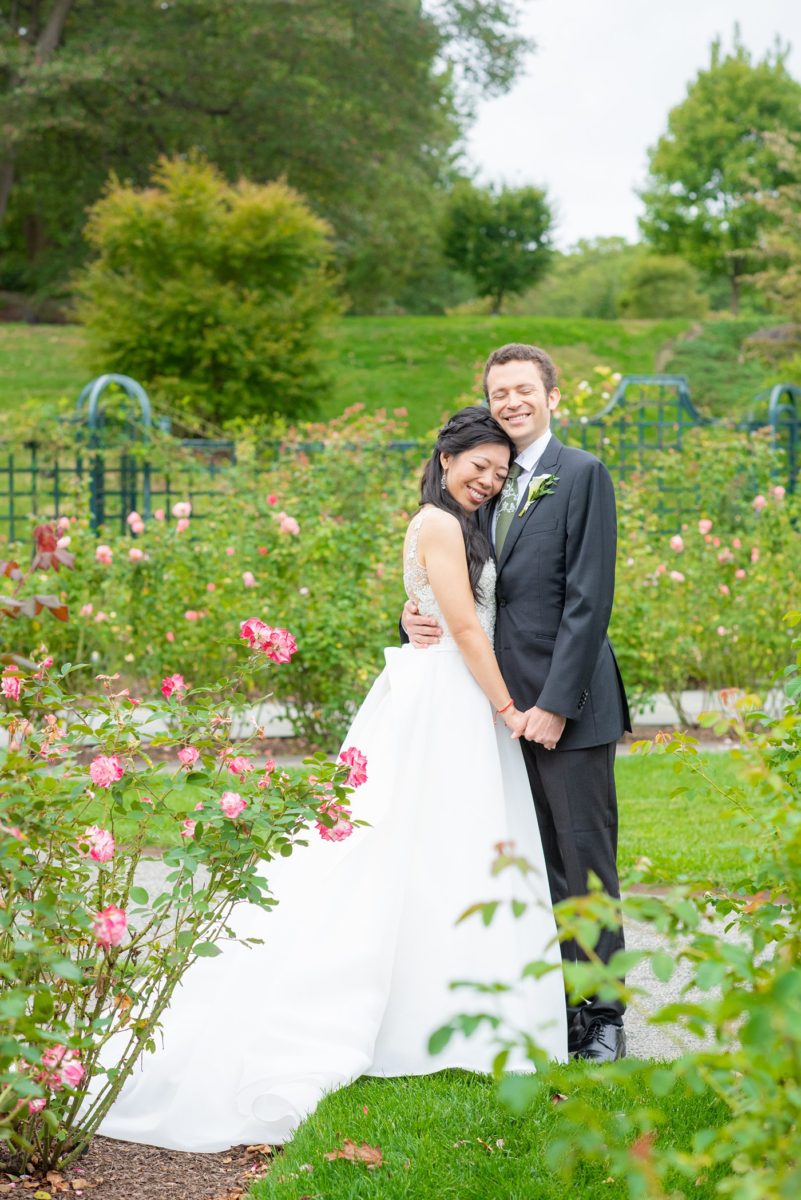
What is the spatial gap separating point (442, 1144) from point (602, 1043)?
76 cm

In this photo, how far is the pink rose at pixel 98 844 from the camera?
2543mm

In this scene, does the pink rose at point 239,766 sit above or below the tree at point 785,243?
below

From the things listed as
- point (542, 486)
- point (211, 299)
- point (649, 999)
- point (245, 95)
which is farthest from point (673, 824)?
point (245, 95)

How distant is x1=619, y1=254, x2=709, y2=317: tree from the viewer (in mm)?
39156

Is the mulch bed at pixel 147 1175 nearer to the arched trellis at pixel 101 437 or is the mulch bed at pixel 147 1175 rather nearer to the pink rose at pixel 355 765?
the pink rose at pixel 355 765

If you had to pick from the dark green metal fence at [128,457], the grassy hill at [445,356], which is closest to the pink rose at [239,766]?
the dark green metal fence at [128,457]

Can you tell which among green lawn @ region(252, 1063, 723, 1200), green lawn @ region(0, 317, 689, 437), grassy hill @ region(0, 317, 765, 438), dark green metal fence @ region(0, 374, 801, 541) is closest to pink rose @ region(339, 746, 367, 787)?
green lawn @ region(252, 1063, 723, 1200)

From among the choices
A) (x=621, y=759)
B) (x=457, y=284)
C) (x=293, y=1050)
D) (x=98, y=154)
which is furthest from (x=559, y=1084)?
(x=457, y=284)

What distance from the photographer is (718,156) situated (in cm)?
4059

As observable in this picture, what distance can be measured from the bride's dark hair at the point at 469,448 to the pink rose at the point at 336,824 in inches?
41.4

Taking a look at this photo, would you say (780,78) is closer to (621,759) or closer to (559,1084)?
(621,759)

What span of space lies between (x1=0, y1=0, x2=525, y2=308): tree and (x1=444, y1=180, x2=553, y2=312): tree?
3.68 metres

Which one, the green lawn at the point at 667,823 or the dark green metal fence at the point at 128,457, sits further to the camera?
the dark green metal fence at the point at 128,457

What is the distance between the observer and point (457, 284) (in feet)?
135
